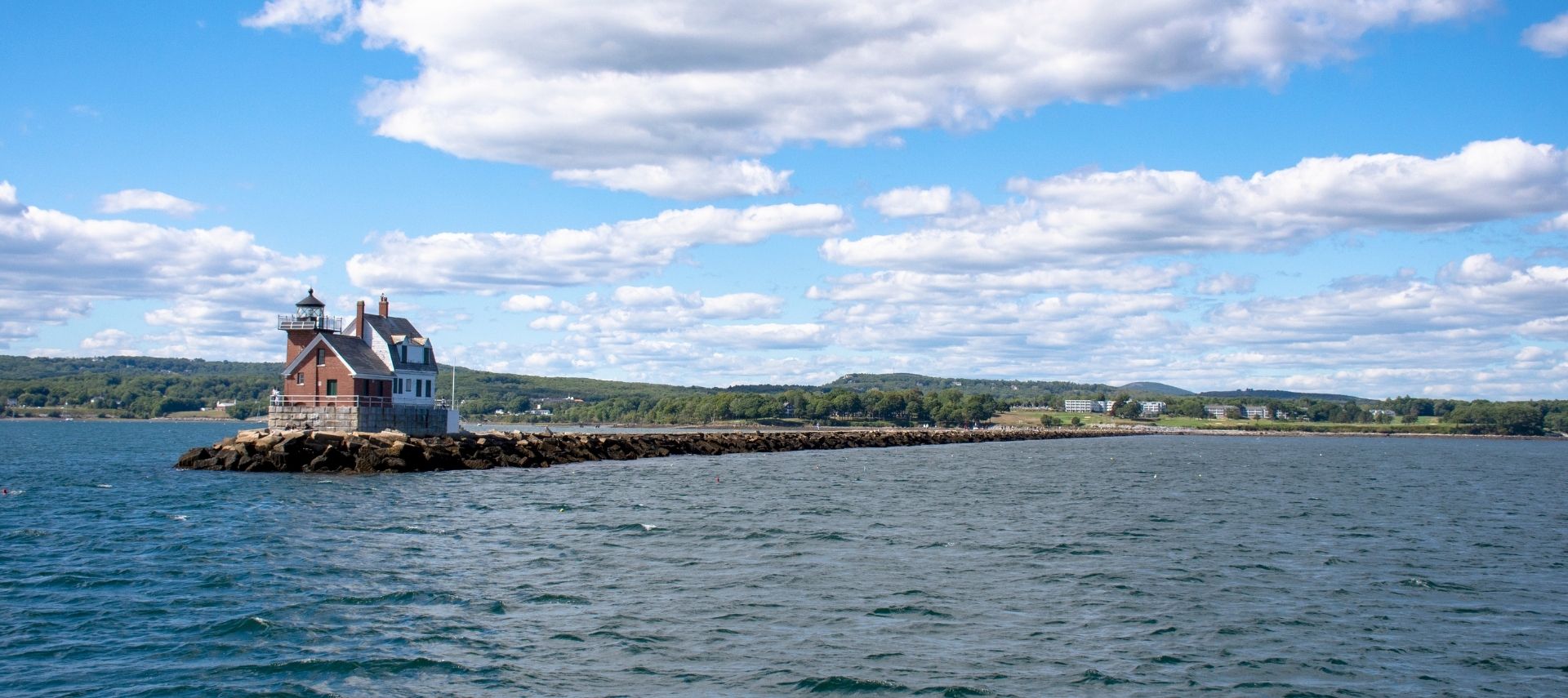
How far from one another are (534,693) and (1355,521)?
3334cm

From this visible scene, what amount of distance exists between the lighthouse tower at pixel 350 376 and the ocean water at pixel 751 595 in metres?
19.0

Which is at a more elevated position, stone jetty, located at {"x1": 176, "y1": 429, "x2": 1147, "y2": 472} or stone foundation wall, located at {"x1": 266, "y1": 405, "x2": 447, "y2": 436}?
stone foundation wall, located at {"x1": 266, "y1": 405, "x2": 447, "y2": 436}

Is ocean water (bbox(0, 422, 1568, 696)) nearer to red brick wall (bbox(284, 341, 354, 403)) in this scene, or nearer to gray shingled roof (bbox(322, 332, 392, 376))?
red brick wall (bbox(284, 341, 354, 403))

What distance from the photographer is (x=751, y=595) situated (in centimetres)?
2188

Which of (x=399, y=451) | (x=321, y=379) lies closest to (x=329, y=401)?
(x=321, y=379)

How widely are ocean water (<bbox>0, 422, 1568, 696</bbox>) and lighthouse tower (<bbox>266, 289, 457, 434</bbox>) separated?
18974 mm

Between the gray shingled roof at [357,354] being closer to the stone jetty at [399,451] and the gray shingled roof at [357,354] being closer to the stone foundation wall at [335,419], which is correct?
the stone foundation wall at [335,419]

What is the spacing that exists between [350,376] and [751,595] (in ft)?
156

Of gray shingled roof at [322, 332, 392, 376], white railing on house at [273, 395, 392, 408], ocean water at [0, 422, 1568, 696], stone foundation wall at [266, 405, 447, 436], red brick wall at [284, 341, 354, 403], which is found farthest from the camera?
gray shingled roof at [322, 332, 392, 376]

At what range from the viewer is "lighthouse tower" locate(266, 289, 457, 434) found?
6319 cm

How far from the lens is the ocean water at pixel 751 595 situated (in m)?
16.2

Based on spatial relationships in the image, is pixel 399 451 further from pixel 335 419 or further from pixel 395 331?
pixel 395 331

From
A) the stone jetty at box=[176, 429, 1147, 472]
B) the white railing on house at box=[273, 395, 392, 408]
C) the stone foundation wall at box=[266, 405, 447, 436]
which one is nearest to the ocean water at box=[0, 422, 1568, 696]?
the stone jetty at box=[176, 429, 1147, 472]

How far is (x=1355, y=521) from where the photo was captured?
39.2 m
